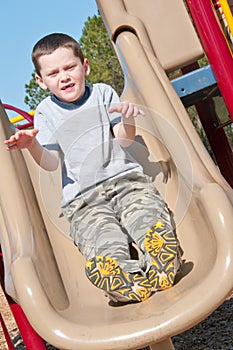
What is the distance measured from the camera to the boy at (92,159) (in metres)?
2.33

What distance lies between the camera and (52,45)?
2.71 m

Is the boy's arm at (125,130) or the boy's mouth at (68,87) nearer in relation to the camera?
the boy's arm at (125,130)

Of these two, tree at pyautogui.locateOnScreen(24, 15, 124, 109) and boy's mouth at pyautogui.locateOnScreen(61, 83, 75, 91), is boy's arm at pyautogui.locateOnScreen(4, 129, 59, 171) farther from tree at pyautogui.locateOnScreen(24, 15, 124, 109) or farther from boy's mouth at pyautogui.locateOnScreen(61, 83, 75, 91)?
tree at pyautogui.locateOnScreen(24, 15, 124, 109)

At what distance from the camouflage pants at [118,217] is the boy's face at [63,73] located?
402 millimetres

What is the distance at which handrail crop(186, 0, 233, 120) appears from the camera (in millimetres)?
3105

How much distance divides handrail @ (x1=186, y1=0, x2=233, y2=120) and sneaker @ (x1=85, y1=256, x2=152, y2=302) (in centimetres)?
126

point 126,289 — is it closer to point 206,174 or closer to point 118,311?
point 118,311

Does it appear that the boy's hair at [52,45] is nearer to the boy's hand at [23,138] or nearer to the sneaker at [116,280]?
the boy's hand at [23,138]

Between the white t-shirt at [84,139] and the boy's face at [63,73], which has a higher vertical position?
the boy's face at [63,73]

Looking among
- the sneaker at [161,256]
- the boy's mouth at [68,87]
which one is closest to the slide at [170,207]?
the sneaker at [161,256]

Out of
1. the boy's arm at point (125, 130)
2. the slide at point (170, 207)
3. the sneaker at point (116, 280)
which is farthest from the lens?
the boy's arm at point (125, 130)

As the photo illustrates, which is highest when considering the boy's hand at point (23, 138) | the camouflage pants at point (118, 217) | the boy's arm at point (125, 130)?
the boy's hand at point (23, 138)

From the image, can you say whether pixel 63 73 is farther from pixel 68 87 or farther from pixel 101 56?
pixel 101 56

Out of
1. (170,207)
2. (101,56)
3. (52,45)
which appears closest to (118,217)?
(170,207)
